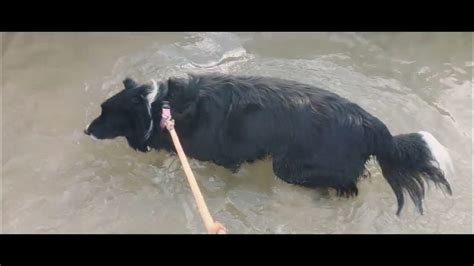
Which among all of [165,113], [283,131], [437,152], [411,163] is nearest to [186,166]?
[165,113]

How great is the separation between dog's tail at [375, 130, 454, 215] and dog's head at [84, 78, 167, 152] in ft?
6.07

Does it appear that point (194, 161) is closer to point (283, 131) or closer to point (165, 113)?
point (165, 113)

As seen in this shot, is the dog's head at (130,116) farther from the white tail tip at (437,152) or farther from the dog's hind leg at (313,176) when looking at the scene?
the white tail tip at (437,152)

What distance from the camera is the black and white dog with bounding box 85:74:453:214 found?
403cm

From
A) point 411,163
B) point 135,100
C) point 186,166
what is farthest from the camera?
point 135,100

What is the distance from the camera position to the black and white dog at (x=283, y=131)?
13.2 ft

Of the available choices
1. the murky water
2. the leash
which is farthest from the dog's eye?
the murky water

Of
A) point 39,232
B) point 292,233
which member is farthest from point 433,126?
point 39,232

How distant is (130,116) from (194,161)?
29.5 inches

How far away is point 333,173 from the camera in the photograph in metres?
4.15

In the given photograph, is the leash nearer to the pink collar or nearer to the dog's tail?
the pink collar

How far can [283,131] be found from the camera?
4.12 m

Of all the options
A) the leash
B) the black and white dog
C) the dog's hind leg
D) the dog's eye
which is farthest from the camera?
the dog's eye

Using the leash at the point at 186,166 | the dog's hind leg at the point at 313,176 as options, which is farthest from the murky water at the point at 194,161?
the leash at the point at 186,166
